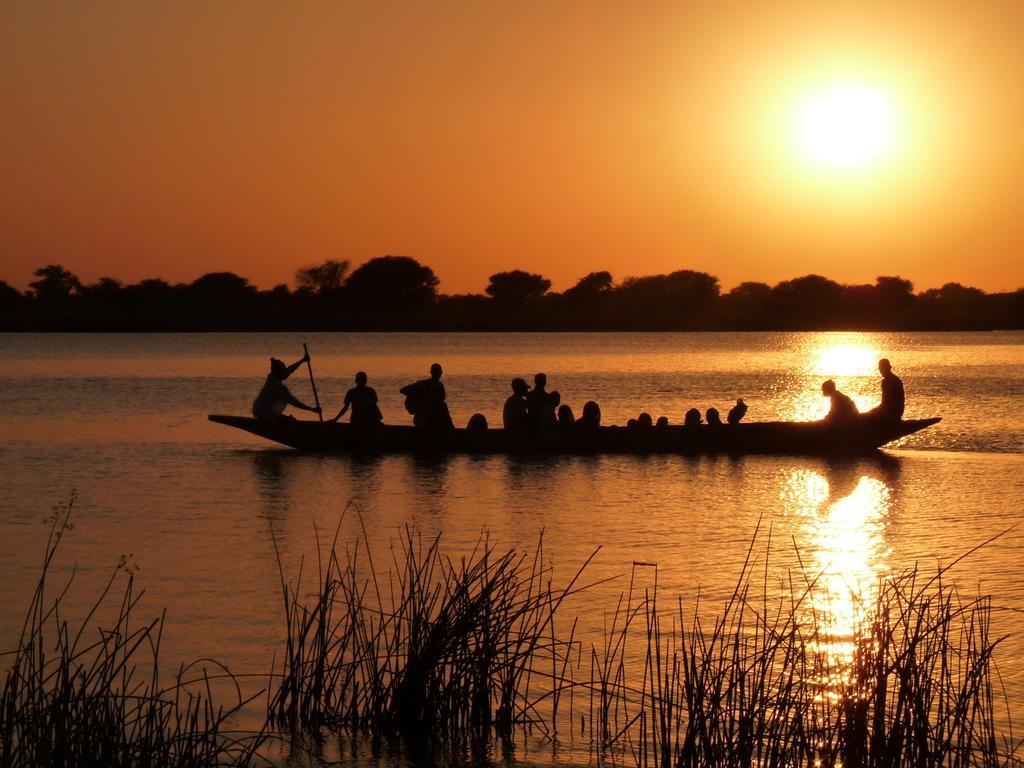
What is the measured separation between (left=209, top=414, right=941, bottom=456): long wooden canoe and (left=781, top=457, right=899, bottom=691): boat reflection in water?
562 mm

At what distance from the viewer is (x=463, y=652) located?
6.43m

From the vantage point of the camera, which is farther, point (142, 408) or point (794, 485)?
point (142, 408)

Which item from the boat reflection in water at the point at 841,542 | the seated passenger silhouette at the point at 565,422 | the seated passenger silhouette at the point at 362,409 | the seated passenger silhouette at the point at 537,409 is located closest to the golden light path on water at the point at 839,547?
the boat reflection in water at the point at 841,542

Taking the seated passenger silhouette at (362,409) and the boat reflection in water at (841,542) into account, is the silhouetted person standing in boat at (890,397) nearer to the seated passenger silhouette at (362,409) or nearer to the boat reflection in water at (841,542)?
the boat reflection in water at (841,542)

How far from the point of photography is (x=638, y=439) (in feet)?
67.9

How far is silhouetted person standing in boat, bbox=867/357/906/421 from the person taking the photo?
2031 cm

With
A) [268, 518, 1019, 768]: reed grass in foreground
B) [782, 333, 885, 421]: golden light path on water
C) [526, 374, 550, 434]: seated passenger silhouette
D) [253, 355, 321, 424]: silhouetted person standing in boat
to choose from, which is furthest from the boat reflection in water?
[782, 333, 885, 421]: golden light path on water

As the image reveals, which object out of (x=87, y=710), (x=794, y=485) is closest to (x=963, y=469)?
(x=794, y=485)

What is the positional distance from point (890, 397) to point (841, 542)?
311 inches

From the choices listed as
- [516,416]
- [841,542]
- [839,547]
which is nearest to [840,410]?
[516,416]

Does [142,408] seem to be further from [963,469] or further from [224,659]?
[224,659]

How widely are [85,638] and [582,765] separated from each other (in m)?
3.91

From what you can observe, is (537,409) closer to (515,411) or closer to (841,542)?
(515,411)

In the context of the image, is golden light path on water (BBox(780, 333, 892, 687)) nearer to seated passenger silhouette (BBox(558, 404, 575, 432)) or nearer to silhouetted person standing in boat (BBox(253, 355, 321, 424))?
seated passenger silhouette (BBox(558, 404, 575, 432))
